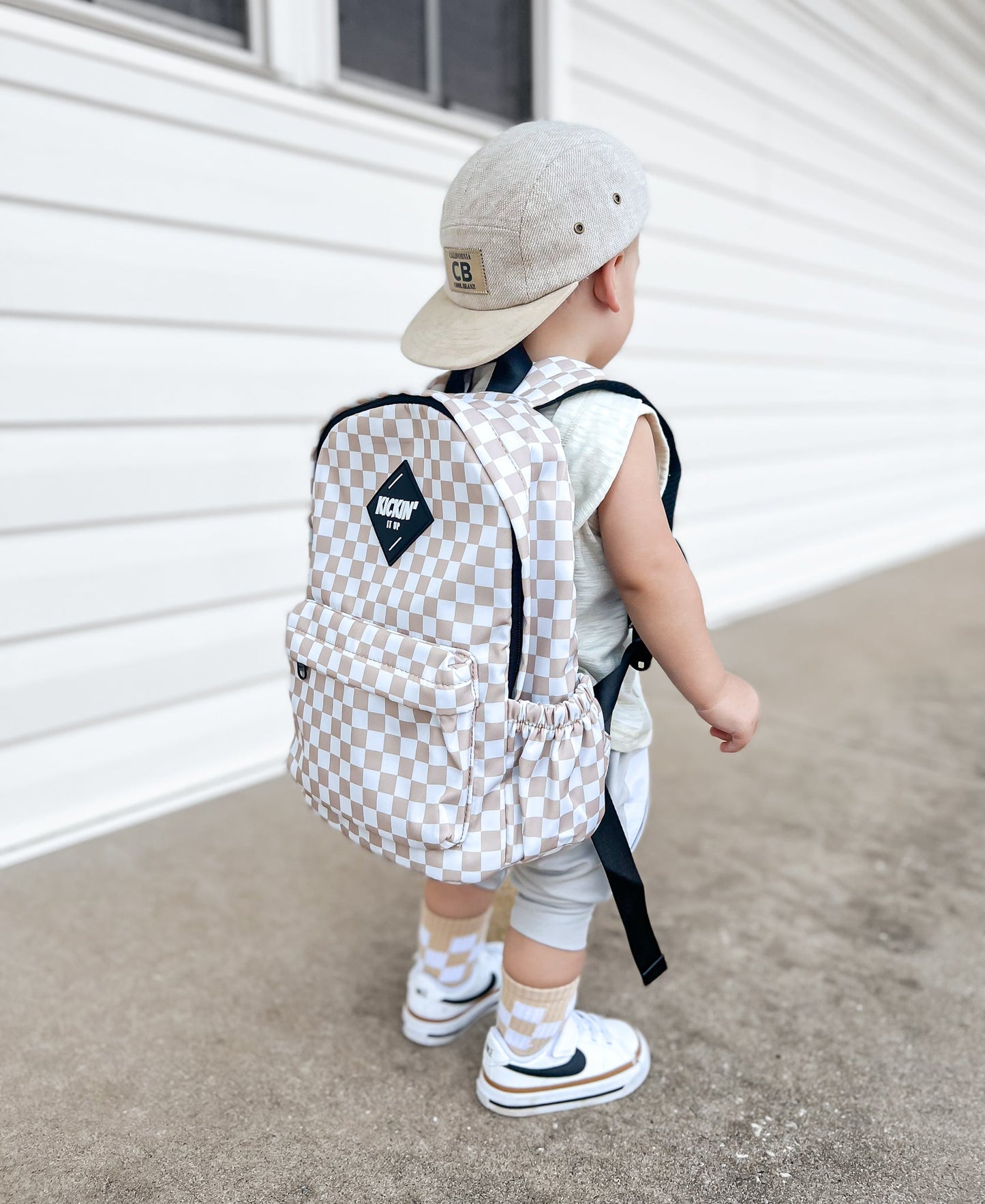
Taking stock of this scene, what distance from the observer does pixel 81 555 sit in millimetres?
2010

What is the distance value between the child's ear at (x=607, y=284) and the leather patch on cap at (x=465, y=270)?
13cm

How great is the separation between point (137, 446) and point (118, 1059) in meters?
1.17

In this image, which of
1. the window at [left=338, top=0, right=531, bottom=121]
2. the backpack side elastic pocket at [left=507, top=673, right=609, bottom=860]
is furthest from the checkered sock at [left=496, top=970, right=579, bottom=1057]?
the window at [left=338, top=0, right=531, bottom=121]

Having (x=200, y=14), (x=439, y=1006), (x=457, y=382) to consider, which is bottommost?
(x=439, y=1006)

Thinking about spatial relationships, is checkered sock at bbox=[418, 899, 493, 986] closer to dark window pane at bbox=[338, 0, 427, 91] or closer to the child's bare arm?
the child's bare arm

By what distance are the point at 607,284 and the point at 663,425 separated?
0.59 ft

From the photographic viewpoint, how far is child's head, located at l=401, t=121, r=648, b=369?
1130 millimetres


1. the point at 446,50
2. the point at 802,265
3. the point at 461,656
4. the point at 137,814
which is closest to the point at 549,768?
the point at 461,656

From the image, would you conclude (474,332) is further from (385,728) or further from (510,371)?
(385,728)

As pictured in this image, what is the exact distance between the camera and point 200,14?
2078mm

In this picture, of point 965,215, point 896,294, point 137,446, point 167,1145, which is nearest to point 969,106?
point 965,215

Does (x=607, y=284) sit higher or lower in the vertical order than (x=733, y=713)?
higher

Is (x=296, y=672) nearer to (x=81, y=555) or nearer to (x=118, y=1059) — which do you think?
(x=118, y=1059)

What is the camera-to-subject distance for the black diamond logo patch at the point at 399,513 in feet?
3.64
